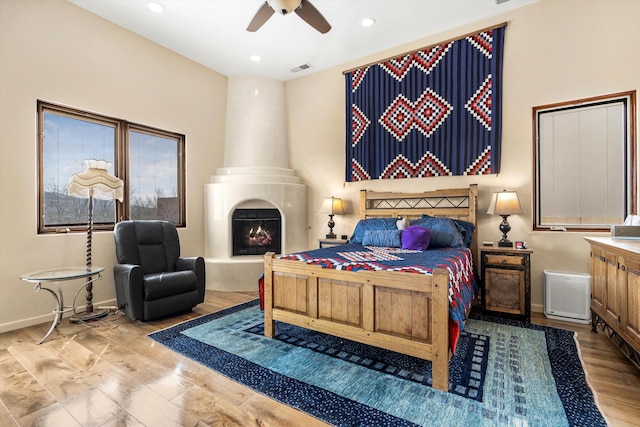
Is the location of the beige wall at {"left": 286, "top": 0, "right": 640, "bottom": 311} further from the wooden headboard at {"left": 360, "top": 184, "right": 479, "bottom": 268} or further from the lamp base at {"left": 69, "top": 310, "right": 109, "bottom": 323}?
the lamp base at {"left": 69, "top": 310, "right": 109, "bottom": 323}

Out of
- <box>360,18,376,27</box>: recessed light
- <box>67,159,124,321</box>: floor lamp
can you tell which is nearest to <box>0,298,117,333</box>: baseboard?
<box>67,159,124,321</box>: floor lamp

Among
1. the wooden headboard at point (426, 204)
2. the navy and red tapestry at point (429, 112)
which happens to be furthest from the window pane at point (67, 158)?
the wooden headboard at point (426, 204)

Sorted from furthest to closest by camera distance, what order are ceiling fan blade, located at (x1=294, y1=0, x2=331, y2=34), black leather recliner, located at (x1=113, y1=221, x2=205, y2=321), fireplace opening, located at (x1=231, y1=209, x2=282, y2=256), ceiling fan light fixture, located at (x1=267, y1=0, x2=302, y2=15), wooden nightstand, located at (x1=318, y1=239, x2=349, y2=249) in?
fireplace opening, located at (x1=231, y1=209, x2=282, y2=256)
wooden nightstand, located at (x1=318, y1=239, x2=349, y2=249)
black leather recliner, located at (x1=113, y1=221, x2=205, y2=321)
ceiling fan blade, located at (x1=294, y1=0, x2=331, y2=34)
ceiling fan light fixture, located at (x1=267, y1=0, x2=302, y2=15)

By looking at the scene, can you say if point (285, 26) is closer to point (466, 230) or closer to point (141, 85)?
point (141, 85)

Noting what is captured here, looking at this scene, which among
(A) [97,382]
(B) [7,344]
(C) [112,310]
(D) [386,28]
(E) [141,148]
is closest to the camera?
(A) [97,382]

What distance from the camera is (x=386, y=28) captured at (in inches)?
159

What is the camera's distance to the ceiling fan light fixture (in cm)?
250

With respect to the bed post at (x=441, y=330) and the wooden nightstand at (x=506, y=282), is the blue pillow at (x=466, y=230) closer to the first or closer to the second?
the wooden nightstand at (x=506, y=282)

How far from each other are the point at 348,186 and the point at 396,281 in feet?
9.69

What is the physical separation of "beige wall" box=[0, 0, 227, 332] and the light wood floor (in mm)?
A: 747

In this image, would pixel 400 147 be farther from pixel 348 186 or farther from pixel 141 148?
pixel 141 148

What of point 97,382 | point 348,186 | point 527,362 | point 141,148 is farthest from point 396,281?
point 141,148

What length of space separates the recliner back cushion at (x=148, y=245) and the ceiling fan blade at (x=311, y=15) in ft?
9.69

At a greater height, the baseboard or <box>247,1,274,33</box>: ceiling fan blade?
<box>247,1,274,33</box>: ceiling fan blade
